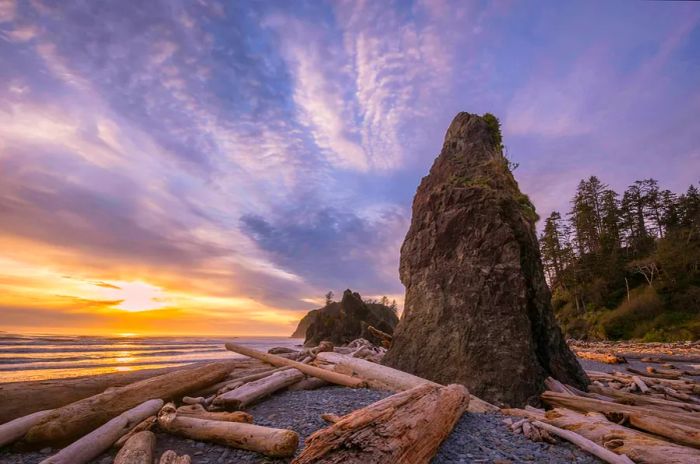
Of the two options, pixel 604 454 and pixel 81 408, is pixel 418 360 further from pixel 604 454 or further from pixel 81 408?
pixel 81 408

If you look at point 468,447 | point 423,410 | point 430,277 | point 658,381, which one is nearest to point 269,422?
point 423,410

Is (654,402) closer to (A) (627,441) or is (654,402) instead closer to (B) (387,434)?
(A) (627,441)

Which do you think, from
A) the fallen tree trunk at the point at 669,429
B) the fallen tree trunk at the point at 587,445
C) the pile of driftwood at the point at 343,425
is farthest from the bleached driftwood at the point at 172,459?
the fallen tree trunk at the point at 669,429

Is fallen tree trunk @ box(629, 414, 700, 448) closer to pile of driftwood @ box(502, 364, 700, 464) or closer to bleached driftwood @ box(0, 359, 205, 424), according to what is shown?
pile of driftwood @ box(502, 364, 700, 464)

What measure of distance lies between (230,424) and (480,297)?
6.52 m

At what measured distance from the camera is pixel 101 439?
15.9 feet

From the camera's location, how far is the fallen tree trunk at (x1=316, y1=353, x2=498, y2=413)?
6891 mm

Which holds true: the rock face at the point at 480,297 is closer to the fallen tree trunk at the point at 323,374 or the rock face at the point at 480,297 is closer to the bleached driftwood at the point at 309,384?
the fallen tree trunk at the point at 323,374

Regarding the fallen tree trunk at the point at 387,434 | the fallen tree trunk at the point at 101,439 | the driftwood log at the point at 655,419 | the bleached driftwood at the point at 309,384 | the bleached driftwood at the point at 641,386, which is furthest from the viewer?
the bleached driftwood at the point at 641,386

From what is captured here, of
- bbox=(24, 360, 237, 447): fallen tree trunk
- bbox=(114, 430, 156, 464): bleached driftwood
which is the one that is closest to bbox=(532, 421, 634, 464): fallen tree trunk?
bbox=(114, 430, 156, 464): bleached driftwood

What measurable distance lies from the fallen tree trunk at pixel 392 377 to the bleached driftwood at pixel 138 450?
4.86 m

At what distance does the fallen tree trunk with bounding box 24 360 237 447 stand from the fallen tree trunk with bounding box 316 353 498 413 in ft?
13.4

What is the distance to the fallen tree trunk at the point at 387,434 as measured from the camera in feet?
10.1

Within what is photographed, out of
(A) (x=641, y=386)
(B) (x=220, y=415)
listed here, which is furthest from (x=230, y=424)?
(A) (x=641, y=386)
